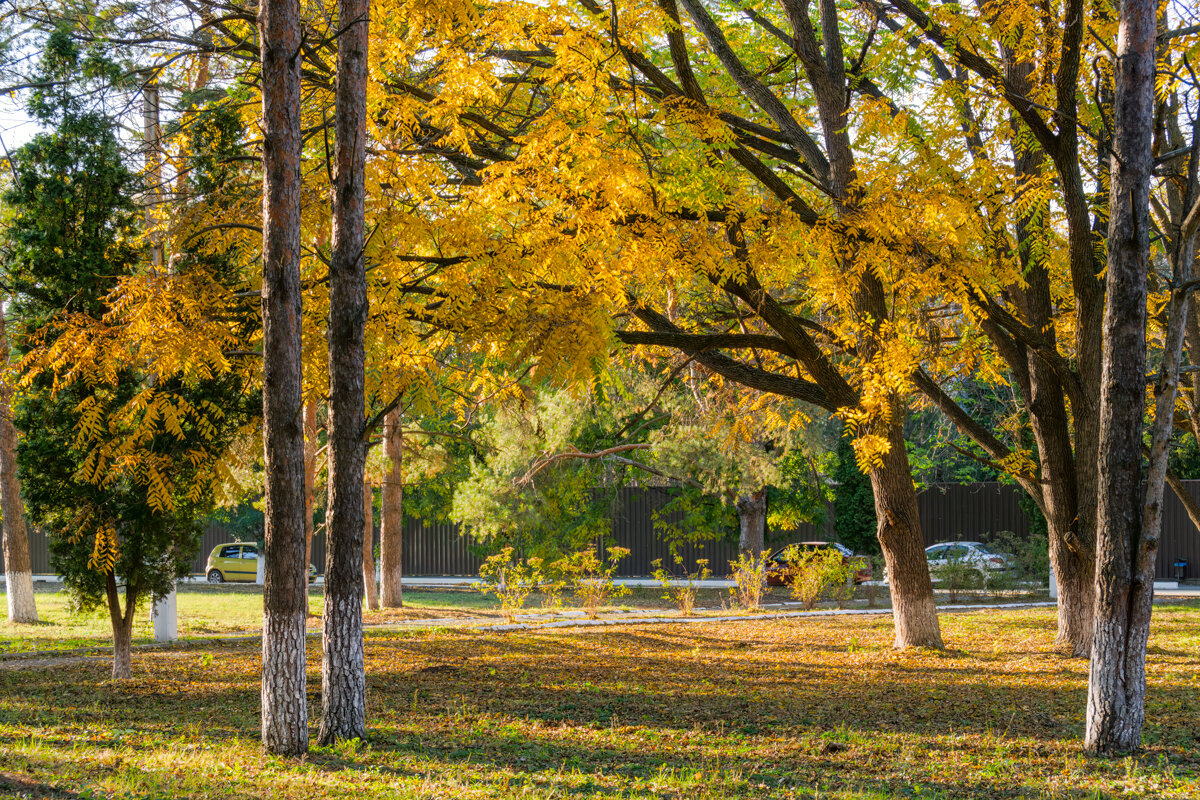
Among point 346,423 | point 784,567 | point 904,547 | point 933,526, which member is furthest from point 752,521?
point 346,423

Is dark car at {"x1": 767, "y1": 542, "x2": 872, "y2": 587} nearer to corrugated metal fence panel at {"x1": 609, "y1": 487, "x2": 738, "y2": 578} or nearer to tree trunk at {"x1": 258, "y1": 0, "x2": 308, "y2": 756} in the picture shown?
corrugated metal fence panel at {"x1": 609, "y1": 487, "x2": 738, "y2": 578}

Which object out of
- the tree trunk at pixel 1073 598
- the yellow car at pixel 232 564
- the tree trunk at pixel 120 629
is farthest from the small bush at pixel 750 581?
the yellow car at pixel 232 564

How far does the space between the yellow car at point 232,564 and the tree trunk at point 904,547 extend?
2229 cm

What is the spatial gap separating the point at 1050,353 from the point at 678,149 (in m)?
4.41

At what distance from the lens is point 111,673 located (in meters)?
10.3

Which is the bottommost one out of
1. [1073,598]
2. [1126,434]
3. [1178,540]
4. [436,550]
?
[1178,540]

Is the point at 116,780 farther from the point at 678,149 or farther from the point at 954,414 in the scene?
the point at 954,414

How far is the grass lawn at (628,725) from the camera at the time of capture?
5.59 meters

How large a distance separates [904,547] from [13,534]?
1422 centimetres

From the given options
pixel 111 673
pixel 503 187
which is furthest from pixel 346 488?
pixel 111 673

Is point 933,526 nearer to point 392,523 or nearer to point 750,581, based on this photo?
point 750,581

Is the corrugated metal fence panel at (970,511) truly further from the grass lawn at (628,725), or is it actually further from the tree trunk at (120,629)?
the tree trunk at (120,629)

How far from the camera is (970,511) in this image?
2555cm

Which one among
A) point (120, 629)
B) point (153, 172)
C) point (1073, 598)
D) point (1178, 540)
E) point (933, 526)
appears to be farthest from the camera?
point (933, 526)
